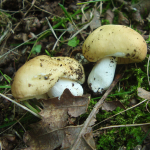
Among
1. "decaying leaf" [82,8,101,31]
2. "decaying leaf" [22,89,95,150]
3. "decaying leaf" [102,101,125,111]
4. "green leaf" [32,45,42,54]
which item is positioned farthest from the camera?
"decaying leaf" [82,8,101,31]

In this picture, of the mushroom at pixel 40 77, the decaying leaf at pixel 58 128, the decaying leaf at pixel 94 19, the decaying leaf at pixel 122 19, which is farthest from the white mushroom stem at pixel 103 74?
the decaying leaf at pixel 122 19

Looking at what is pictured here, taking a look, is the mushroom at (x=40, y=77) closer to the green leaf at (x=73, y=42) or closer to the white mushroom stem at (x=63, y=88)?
the white mushroom stem at (x=63, y=88)

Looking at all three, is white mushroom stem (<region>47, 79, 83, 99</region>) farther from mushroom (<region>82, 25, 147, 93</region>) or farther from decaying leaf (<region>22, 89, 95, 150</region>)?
mushroom (<region>82, 25, 147, 93</region>)

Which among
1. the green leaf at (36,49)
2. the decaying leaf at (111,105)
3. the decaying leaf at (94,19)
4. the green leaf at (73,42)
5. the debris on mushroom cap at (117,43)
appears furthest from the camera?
the decaying leaf at (94,19)

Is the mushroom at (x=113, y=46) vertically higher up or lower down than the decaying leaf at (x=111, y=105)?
higher up

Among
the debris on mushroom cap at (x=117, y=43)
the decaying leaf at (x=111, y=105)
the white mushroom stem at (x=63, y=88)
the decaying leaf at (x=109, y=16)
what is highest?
the decaying leaf at (x=109, y=16)

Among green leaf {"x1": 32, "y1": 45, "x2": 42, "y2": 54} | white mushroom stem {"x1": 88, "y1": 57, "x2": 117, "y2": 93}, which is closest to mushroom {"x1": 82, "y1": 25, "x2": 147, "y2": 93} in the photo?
white mushroom stem {"x1": 88, "y1": 57, "x2": 117, "y2": 93}

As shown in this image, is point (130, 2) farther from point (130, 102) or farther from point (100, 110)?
point (100, 110)

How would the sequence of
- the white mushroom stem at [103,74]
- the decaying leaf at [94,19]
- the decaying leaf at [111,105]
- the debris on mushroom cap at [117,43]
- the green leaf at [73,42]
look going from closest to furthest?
the debris on mushroom cap at [117,43] → the decaying leaf at [111,105] → the white mushroom stem at [103,74] → the green leaf at [73,42] → the decaying leaf at [94,19]

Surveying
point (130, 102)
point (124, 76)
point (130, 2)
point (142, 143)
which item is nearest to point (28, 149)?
point (142, 143)
